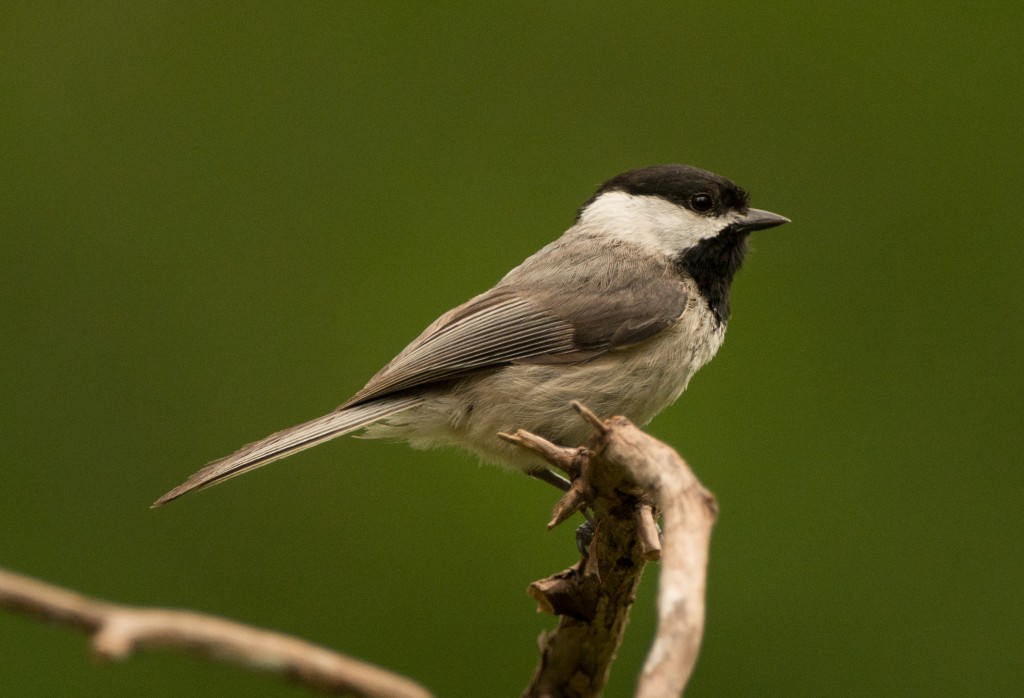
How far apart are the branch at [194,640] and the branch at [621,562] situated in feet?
0.77

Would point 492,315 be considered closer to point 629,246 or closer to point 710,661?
point 629,246

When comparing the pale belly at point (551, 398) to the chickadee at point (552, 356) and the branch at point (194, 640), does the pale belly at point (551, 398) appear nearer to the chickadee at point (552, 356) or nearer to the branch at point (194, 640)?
the chickadee at point (552, 356)

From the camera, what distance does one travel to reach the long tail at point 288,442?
168 centimetres

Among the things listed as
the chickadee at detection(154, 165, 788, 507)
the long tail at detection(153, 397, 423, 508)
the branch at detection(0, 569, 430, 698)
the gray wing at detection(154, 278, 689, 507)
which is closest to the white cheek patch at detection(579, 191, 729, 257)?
the chickadee at detection(154, 165, 788, 507)

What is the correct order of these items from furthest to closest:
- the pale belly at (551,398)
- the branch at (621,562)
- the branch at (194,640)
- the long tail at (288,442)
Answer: the pale belly at (551,398) → the long tail at (288,442) → the branch at (621,562) → the branch at (194,640)

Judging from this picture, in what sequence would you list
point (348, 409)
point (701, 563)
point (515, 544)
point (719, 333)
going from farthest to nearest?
point (515, 544) < point (719, 333) < point (348, 409) < point (701, 563)

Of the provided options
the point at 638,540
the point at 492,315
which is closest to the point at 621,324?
the point at 492,315

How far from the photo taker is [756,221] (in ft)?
7.32

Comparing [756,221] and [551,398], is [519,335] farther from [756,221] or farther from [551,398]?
[756,221]

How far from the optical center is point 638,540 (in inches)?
54.0

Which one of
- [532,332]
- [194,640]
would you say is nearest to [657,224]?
[532,332]

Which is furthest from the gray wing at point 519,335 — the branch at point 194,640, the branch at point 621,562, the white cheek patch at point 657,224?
the branch at point 194,640

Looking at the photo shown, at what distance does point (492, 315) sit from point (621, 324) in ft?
0.80

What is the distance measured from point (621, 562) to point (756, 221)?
1028mm
